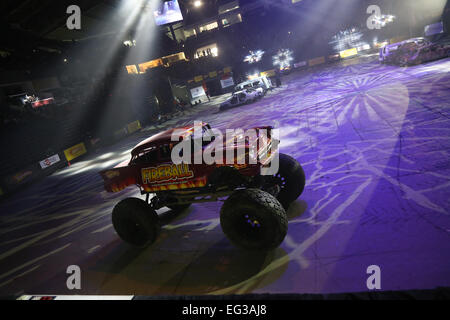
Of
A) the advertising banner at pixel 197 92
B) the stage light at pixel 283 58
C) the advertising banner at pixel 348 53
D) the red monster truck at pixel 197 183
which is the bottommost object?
the red monster truck at pixel 197 183

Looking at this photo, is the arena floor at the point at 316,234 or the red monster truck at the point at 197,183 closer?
the arena floor at the point at 316,234

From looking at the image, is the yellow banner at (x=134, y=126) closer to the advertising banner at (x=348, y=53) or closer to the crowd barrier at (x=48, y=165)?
the crowd barrier at (x=48, y=165)

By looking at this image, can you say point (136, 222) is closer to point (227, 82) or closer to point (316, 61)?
point (227, 82)

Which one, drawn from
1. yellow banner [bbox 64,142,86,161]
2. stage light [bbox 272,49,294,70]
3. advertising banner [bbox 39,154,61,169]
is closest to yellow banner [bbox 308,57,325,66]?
stage light [bbox 272,49,294,70]

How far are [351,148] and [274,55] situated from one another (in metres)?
33.9

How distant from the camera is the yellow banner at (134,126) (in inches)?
969

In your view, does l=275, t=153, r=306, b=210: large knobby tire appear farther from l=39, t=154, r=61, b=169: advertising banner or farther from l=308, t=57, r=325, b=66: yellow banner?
l=308, t=57, r=325, b=66: yellow banner

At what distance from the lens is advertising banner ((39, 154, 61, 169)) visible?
628 inches

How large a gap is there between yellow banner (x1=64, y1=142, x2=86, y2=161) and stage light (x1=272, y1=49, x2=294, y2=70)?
28.2 meters

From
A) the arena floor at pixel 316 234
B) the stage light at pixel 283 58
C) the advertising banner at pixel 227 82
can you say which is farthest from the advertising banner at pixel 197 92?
the arena floor at pixel 316 234

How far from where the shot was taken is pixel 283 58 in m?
36.7

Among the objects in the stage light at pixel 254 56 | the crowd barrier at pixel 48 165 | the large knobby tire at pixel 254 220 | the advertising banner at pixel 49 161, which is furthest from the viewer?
the stage light at pixel 254 56

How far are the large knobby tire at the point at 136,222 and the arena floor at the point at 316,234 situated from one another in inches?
9.7
